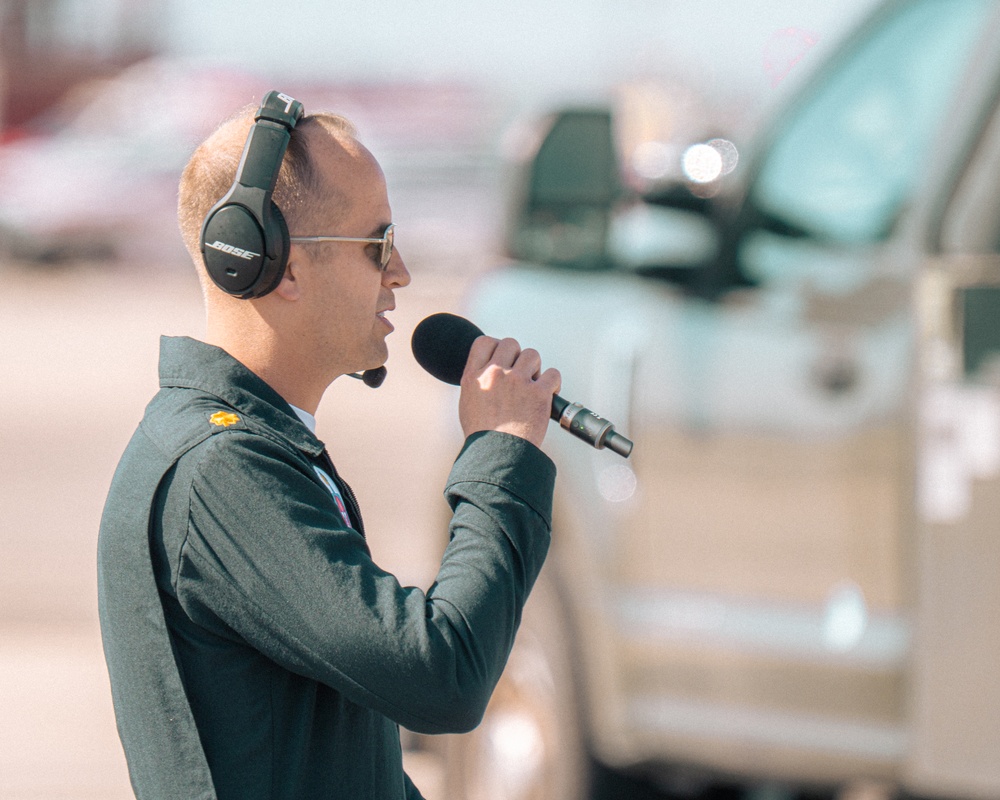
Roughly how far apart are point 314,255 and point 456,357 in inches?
9.8

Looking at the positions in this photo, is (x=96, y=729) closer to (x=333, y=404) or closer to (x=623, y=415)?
(x=623, y=415)

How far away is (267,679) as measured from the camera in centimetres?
149

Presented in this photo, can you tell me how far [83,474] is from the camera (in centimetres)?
942

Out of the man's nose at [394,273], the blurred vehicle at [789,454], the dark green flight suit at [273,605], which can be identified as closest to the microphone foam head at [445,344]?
the man's nose at [394,273]

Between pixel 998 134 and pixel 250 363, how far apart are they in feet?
6.63

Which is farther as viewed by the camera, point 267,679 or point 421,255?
point 421,255

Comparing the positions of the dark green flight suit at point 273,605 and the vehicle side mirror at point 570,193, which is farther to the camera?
the vehicle side mirror at point 570,193

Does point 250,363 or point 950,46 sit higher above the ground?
point 950,46

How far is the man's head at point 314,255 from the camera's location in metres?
1.56

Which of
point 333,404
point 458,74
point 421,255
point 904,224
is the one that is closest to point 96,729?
point 904,224

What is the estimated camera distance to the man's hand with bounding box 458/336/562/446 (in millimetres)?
1556

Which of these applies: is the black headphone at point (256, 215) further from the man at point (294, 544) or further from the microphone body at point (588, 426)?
the microphone body at point (588, 426)

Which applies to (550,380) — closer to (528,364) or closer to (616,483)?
(528,364)

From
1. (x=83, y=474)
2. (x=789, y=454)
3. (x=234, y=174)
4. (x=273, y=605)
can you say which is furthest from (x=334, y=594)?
(x=83, y=474)
